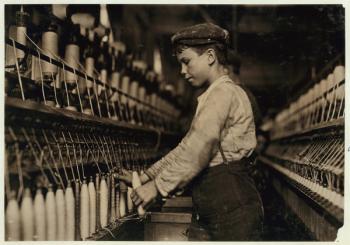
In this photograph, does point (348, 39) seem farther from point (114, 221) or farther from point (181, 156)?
point (114, 221)

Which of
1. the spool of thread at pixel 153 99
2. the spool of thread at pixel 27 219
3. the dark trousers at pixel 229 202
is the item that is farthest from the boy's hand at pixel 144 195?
the spool of thread at pixel 153 99

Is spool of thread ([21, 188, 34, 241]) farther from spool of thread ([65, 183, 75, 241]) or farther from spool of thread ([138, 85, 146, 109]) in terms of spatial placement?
spool of thread ([138, 85, 146, 109])

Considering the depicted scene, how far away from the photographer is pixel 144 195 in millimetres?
1673

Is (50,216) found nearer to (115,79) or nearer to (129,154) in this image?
(129,154)

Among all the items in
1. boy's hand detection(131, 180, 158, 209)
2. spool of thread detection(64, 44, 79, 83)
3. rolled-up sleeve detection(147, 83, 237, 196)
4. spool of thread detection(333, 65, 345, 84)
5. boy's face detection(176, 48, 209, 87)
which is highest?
spool of thread detection(64, 44, 79, 83)

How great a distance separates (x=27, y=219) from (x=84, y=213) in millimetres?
378

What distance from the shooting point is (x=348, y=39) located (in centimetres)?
235

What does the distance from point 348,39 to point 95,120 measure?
4.25 feet

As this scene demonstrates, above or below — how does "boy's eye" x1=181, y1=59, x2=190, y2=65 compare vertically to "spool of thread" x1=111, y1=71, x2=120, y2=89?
below

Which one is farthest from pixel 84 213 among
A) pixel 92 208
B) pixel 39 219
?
pixel 39 219

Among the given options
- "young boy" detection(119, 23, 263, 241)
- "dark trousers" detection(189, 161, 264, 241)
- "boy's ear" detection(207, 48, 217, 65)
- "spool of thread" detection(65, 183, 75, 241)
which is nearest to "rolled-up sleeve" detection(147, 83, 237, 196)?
"young boy" detection(119, 23, 263, 241)

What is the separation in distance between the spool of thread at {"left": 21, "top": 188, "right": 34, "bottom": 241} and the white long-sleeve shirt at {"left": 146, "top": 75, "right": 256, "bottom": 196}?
43 cm

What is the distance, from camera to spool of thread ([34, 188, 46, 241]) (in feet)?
5.16

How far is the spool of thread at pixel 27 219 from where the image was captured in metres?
1.54
